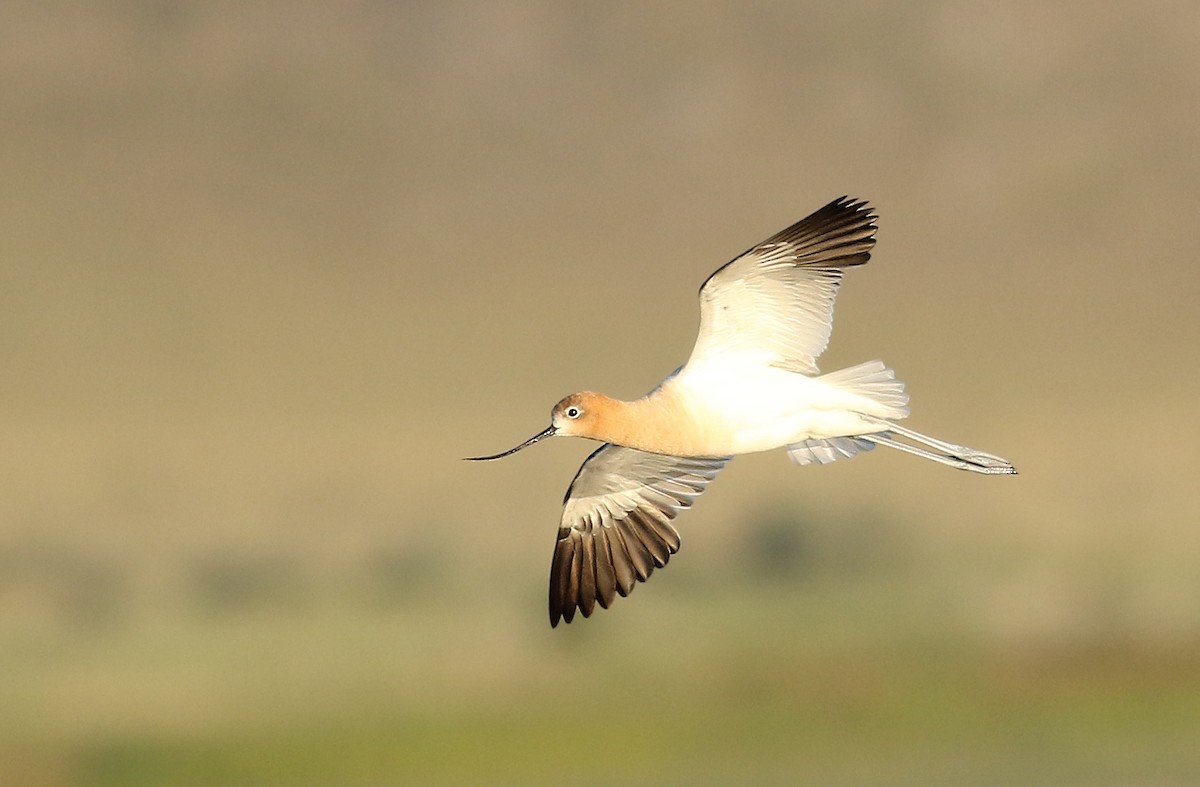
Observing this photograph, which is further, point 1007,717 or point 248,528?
point 248,528

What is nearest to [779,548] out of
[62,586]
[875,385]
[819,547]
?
[819,547]

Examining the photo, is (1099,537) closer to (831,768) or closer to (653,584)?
(653,584)

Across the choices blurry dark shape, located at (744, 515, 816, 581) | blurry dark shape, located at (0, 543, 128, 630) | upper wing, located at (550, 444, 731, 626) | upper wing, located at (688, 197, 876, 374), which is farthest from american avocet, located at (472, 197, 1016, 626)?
blurry dark shape, located at (744, 515, 816, 581)

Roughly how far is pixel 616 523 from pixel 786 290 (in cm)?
219

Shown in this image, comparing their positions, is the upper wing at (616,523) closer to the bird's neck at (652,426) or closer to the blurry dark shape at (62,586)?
the bird's neck at (652,426)

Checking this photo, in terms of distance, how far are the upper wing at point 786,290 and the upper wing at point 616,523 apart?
1.17 m

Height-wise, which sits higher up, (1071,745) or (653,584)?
(653,584)

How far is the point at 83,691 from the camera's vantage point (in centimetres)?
3070

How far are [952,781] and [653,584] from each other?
24.2 feet

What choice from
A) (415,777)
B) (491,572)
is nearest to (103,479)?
(491,572)

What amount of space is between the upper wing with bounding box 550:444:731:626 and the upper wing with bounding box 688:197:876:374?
117cm

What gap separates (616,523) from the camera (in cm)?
1454

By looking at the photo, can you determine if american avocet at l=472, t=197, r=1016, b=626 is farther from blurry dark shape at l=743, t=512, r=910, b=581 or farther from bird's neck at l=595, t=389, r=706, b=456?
blurry dark shape at l=743, t=512, r=910, b=581

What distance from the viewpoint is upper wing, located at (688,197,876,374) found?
12.9 m
